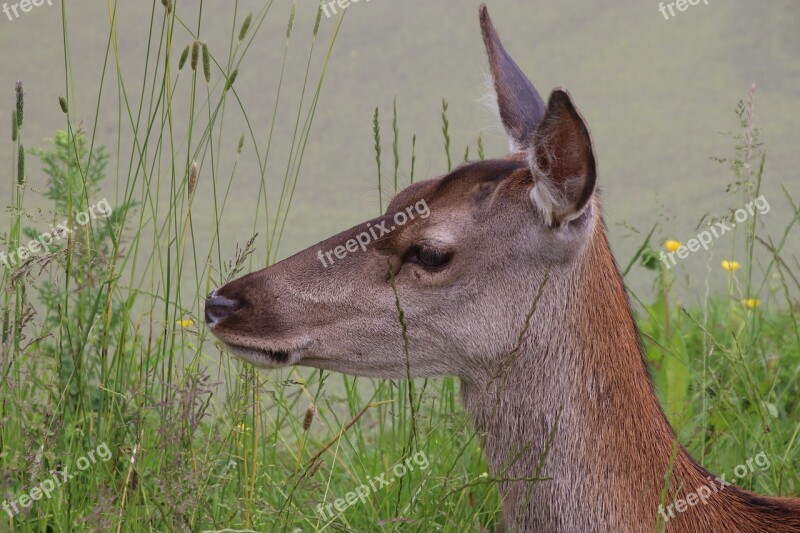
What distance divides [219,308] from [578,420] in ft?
2.87

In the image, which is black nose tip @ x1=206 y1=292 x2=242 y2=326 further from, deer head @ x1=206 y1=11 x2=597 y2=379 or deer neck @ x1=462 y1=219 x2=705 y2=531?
deer neck @ x1=462 y1=219 x2=705 y2=531

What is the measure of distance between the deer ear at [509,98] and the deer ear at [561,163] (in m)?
0.49

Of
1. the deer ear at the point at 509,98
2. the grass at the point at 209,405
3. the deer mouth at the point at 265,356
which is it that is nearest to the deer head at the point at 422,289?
the deer mouth at the point at 265,356

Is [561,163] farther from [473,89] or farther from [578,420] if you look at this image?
[473,89]

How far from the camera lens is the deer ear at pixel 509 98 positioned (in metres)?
3.21

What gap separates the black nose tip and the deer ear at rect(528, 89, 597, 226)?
2.44 feet

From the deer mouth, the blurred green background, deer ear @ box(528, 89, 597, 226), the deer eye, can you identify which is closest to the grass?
the deer mouth

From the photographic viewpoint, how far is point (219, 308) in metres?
2.77

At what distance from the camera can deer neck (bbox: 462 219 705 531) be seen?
2.77 metres

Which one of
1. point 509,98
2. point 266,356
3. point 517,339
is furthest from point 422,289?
point 509,98

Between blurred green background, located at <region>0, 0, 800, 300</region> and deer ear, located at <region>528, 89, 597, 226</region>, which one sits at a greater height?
blurred green background, located at <region>0, 0, 800, 300</region>

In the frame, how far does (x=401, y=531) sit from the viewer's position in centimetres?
335

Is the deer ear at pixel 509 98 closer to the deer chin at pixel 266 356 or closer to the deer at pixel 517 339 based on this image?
the deer at pixel 517 339

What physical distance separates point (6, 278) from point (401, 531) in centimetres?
128
